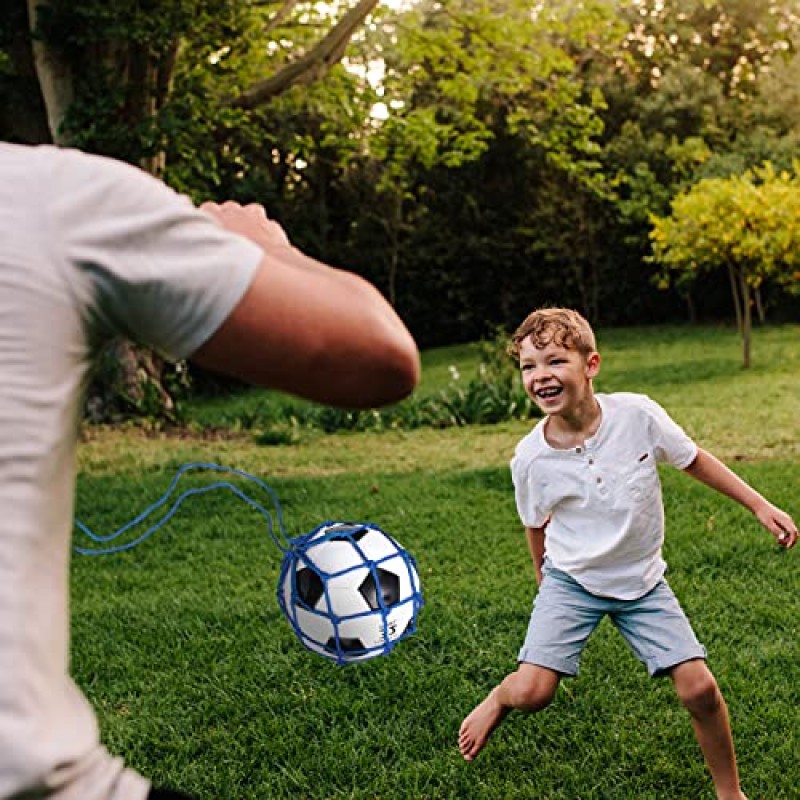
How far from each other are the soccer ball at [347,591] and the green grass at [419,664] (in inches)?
13.3

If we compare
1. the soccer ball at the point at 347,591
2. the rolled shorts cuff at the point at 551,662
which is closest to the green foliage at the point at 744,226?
the soccer ball at the point at 347,591

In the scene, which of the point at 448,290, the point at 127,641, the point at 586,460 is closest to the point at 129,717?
the point at 127,641

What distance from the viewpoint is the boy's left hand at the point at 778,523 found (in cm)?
280

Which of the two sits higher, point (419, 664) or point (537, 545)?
point (537, 545)

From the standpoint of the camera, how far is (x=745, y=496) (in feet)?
9.22

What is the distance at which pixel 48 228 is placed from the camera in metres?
0.84

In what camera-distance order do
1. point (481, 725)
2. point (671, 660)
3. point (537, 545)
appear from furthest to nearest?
1. point (537, 545)
2. point (481, 725)
3. point (671, 660)

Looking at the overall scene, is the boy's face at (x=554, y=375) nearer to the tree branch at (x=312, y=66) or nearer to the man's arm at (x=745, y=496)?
the man's arm at (x=745, y=496)

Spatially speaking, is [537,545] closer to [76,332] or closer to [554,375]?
[554,375]

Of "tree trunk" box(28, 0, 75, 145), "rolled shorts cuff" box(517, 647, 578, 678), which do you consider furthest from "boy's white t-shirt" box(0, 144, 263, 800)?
"tree trunk" box(28, 0, 75, 145)

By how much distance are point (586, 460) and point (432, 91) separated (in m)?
17.6

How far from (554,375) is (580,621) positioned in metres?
0.65

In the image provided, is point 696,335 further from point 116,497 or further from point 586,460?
point 586,460

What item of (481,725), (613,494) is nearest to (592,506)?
A: (613,494)
